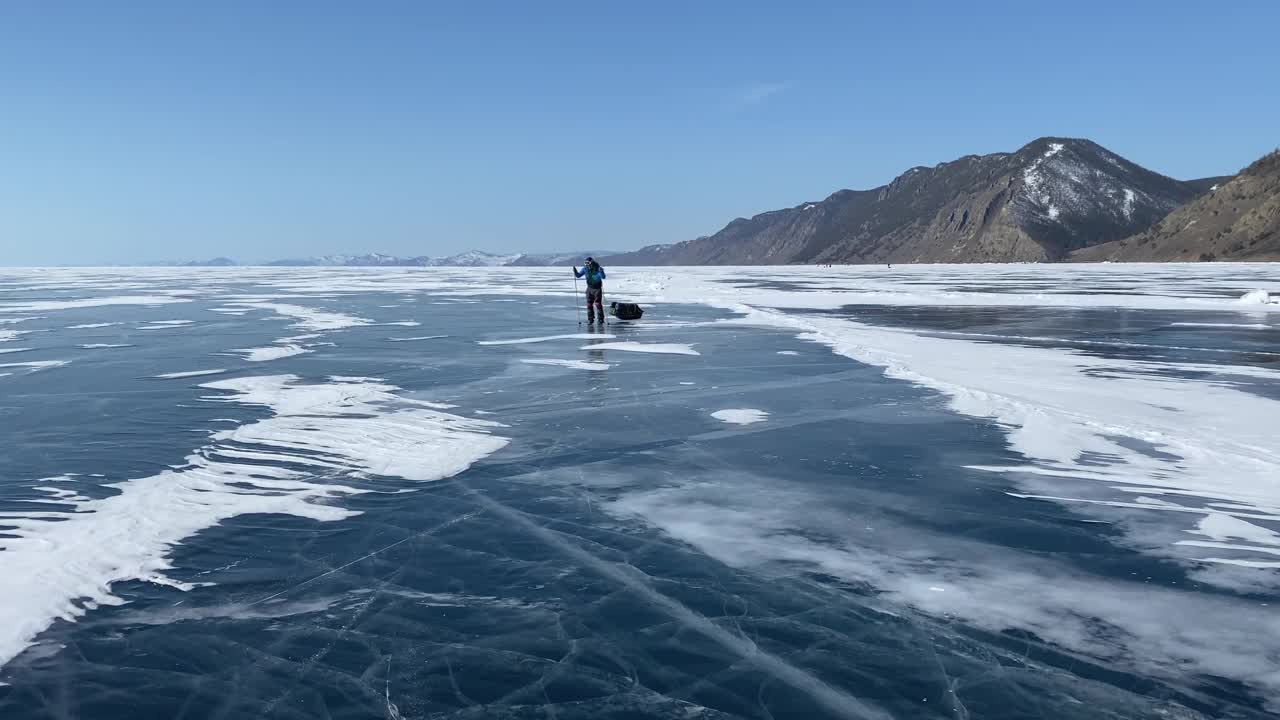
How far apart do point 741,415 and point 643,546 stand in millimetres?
4865

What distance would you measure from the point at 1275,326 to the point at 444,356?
20.1m

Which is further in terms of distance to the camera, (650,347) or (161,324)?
(161,324)

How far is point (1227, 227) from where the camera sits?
13825 centimetres

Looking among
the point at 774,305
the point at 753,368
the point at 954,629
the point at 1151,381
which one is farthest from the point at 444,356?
the point at 774,305

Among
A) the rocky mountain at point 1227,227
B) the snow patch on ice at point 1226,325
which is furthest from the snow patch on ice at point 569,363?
the rocky mountain at point 1227,227

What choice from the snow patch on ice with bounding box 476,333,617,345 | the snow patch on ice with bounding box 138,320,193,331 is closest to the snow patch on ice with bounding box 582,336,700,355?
the snow patch on ice with bounding box 476,333,617,345

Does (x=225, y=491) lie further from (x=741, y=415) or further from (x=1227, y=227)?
(x=1227, y=227)

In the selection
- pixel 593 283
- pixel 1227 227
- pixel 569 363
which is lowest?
pixel 569 363

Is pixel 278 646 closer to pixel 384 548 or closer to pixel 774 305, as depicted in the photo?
pixel 384 548

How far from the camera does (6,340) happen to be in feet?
65.2

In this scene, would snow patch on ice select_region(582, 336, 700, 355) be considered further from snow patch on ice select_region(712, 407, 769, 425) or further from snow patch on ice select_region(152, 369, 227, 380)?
snow patch on ice select_region(152, 369, 227, 380)

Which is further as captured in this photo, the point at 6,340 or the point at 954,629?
the point at 6,340

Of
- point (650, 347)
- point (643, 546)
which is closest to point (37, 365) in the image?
point (650, 347)

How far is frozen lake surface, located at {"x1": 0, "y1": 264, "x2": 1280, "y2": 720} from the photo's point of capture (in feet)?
13.0
